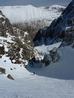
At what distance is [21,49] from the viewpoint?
77.4m

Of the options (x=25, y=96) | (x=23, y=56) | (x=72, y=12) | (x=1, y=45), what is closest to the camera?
(x=25, y=96)

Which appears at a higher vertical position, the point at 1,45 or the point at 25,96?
the point at 25,96

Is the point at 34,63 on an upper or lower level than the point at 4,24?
lower

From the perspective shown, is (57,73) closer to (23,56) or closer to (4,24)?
(23,56)

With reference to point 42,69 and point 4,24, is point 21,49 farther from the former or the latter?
point 4,24

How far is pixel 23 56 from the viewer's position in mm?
76375

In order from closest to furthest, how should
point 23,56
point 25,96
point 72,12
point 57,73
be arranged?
1. point 25,96
2. point 57,73
3. point 23,56
4. point 72,12

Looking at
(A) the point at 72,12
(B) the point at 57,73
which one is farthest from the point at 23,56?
(A) the point at 72,12

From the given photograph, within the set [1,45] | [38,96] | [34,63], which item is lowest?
[34,63]

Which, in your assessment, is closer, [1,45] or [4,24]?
[1,45]

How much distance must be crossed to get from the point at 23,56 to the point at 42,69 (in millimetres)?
4992

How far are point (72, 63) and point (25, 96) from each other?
4803 centimetres

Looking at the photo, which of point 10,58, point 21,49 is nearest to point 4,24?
point 21,49

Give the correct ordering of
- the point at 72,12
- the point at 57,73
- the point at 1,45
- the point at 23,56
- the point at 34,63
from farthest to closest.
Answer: the point at 72,12, the point at 34,63, the point at 23,56, the point at 1,45, the point at 57,73
